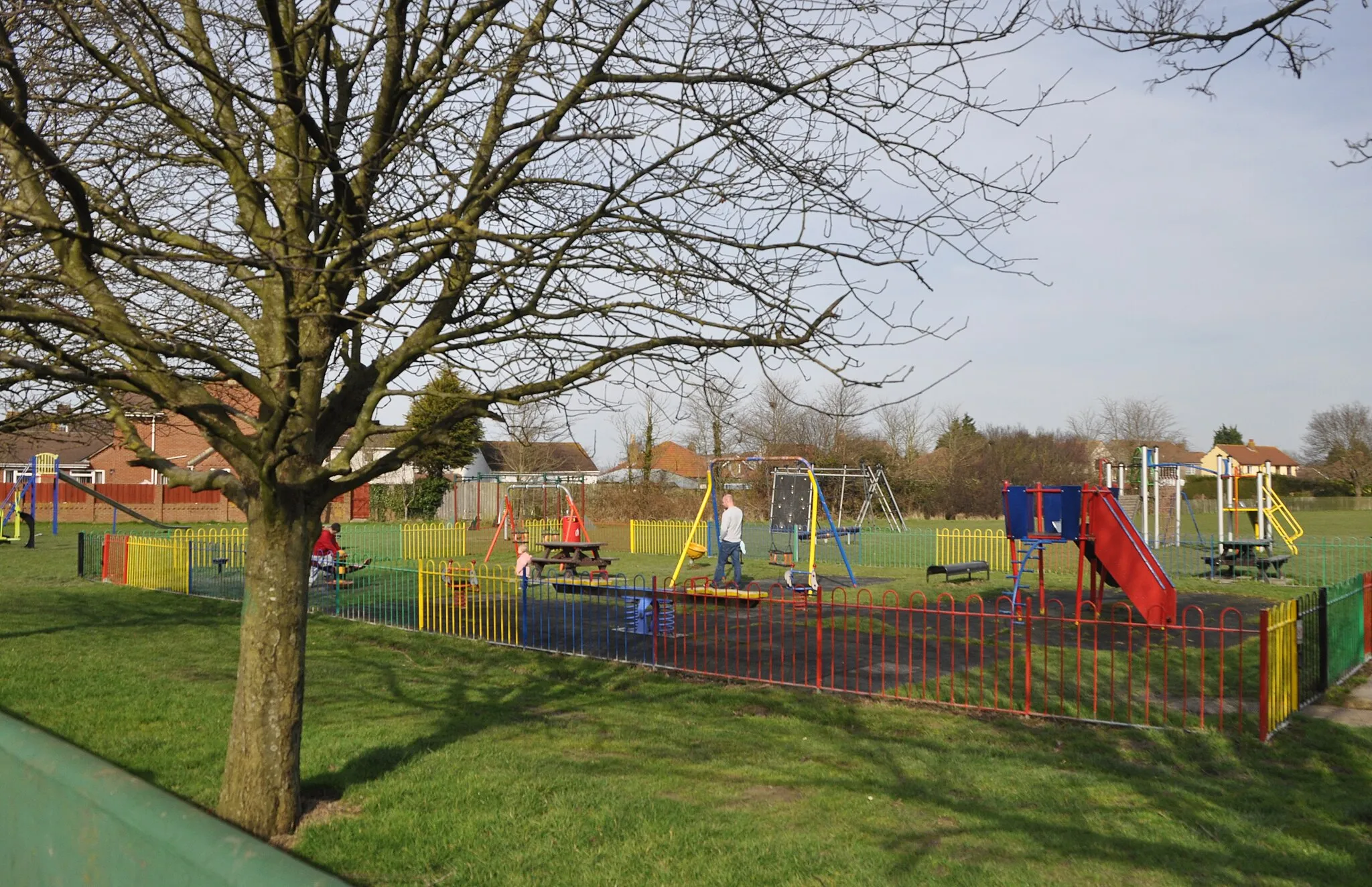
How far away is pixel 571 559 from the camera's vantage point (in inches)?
758

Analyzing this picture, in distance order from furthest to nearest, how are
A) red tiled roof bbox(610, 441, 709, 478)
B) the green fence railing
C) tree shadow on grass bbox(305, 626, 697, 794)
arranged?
1. red tiled roof bbox(610, 441, 709, 478)
2. the green fence railing
3. tree shadow on grass bbox(305, 626, 697, 794)

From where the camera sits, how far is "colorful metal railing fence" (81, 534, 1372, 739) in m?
8.94

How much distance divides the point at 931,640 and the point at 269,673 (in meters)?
9.32

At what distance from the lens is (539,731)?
841 cm

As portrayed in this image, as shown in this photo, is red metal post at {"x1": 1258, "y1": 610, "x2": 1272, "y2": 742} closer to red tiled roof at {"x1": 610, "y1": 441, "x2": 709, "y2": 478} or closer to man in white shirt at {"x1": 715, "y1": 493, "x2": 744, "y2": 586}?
man in white shirt at {"x1": 715, "y1": 493, "x2": 744, "y2": 586}

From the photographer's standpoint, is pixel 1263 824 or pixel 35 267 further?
pixel 35 267

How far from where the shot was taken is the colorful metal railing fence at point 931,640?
894cm

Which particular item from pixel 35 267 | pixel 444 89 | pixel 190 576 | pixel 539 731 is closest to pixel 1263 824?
pixel 539 731

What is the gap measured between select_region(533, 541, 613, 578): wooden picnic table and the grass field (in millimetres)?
7094

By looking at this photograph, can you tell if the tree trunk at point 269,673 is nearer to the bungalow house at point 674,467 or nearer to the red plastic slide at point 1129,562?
the red plastic slide at point 1129,562

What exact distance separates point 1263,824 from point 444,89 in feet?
20.1

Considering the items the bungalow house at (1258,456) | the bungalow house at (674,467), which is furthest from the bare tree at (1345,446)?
the bungalow house at (674,467)

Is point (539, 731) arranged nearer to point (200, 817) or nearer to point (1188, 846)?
point (1188, 846)

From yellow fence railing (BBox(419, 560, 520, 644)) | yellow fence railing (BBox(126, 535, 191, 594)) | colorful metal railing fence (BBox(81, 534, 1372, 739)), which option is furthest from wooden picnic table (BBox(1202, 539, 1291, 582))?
yellow fence railing (BBox(126, 535, 191, 594))
